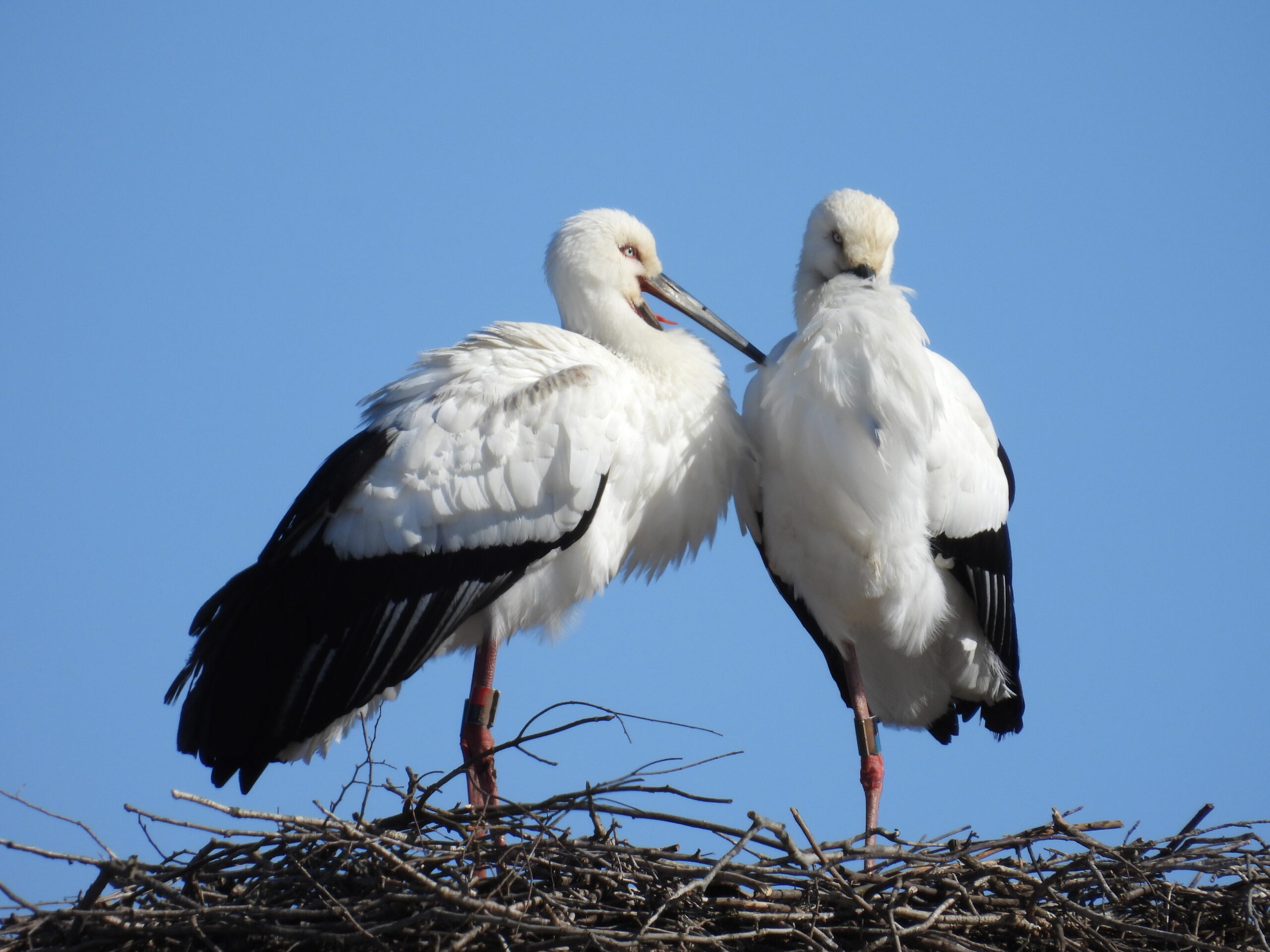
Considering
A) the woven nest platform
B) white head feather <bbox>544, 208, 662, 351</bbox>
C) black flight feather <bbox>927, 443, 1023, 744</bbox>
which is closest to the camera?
the woven nest platform

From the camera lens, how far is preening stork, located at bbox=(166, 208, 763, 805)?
5.09m

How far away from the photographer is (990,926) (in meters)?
4.32

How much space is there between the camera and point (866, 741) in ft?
18.7

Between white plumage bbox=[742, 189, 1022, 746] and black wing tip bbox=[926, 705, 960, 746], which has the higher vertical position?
white plumage bbox=[742, 189, 1022, 746]

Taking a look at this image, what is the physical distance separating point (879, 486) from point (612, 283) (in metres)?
1.34

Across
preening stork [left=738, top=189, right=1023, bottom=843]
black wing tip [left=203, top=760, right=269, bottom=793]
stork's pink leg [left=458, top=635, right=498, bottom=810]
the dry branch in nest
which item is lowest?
the dry branch in nest

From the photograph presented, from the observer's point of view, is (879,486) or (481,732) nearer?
(879,486)

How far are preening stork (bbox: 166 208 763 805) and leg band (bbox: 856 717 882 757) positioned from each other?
3.13ft

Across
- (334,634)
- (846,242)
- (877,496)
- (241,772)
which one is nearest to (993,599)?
(877,496)

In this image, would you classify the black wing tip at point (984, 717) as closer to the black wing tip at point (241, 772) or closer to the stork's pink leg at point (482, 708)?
the stork's pink leg at point (482, 708)

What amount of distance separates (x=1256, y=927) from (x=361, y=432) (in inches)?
124

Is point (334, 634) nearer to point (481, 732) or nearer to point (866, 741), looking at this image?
point (481, 732)

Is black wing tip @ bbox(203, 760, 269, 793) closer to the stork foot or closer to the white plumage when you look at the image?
the stork foot

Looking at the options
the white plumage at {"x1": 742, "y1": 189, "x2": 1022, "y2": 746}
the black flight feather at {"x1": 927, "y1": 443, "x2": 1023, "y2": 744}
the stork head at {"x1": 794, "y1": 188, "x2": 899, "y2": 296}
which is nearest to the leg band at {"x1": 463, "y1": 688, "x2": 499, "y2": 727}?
the white plumage at {"x1": 742, "y1": 189, "x2": 1022, "y2": 746}
